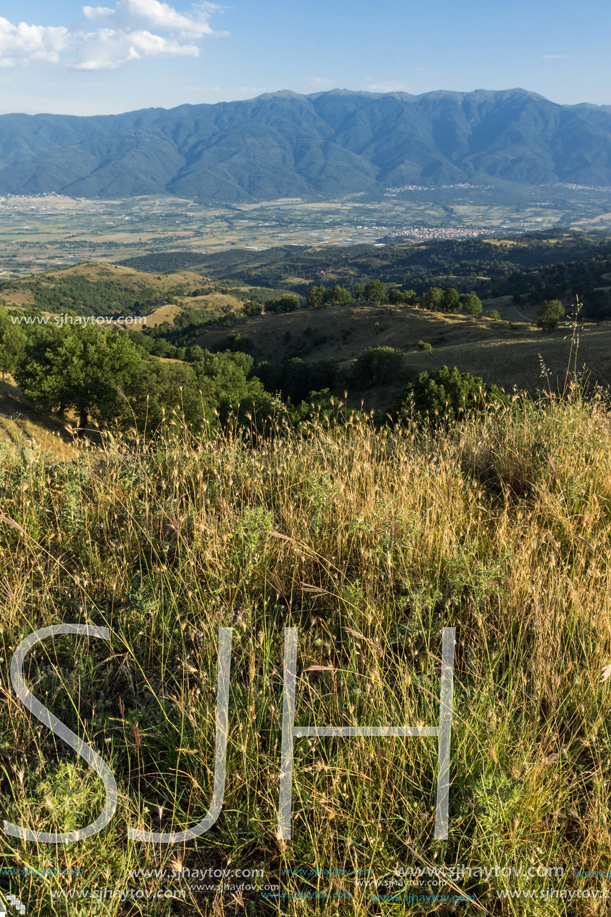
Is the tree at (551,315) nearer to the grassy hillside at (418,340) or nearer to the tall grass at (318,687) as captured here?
the grassy hillside at (418,340)

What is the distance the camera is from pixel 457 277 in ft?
459

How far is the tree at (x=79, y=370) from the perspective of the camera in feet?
120

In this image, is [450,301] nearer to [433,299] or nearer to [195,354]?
[433,299]

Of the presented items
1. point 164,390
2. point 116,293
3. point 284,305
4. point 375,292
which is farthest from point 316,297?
point 116,293

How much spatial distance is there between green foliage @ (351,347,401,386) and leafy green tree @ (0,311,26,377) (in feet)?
112

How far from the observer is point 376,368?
5406 cm

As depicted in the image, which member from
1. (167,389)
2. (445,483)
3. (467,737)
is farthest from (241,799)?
(167,389)

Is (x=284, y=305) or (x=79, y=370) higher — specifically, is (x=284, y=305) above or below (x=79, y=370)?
above

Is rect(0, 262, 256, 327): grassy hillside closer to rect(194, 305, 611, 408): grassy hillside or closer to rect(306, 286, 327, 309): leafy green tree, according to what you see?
rect(306, 286, 327, 309): leafy green tree

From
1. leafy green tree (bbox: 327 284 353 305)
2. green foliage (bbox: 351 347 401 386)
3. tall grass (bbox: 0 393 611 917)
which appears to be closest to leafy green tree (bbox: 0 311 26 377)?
green foliage (bbox: 351 347 401 386)

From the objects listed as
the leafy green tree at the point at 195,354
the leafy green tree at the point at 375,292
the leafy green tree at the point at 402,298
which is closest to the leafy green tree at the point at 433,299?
the leafy green tree at the point at 402,298

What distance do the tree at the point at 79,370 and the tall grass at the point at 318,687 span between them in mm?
34764

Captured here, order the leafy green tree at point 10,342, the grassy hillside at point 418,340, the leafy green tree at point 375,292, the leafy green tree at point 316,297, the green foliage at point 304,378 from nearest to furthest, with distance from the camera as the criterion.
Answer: the grassy hillside at point 418,340, the leafy green tree at point 10,342, the green foliage at point 304,378, the leafy green tree at point 375,292, the leafy green tree at point 316,297

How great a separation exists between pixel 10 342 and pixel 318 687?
5878 cm
